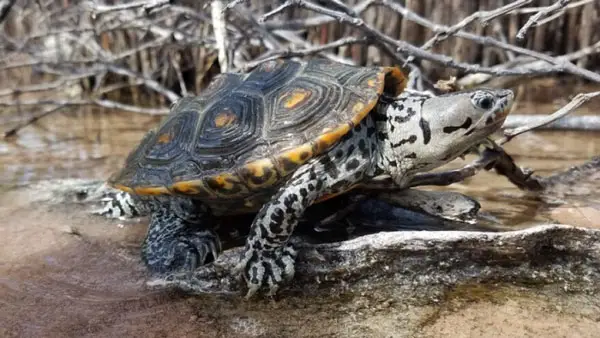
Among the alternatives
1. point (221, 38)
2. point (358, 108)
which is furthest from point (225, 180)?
point (221, 38)

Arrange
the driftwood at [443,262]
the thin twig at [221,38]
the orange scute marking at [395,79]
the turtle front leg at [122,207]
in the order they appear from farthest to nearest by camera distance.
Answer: the thin twig at [221,38], the turtle front leg at [122,207], the orange scute marking at [395,79], the driftwood at [443,262]

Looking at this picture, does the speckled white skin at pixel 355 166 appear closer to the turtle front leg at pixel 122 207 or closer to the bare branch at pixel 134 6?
the turtle front leg at pixel 122 207

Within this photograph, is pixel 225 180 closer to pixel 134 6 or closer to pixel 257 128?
pixel 257 128

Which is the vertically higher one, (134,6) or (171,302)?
(134,6)

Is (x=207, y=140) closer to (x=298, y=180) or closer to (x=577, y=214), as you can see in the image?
(x=298, y=180)

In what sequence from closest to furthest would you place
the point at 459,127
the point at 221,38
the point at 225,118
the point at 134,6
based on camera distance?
the point at 459,127
the point at 225,118
the point at 134,6
the point at 221,38

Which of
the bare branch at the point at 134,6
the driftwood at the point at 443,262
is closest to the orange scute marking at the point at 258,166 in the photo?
the driftwood at the point at 443,262

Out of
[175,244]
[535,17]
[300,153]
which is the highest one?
[535,17]
